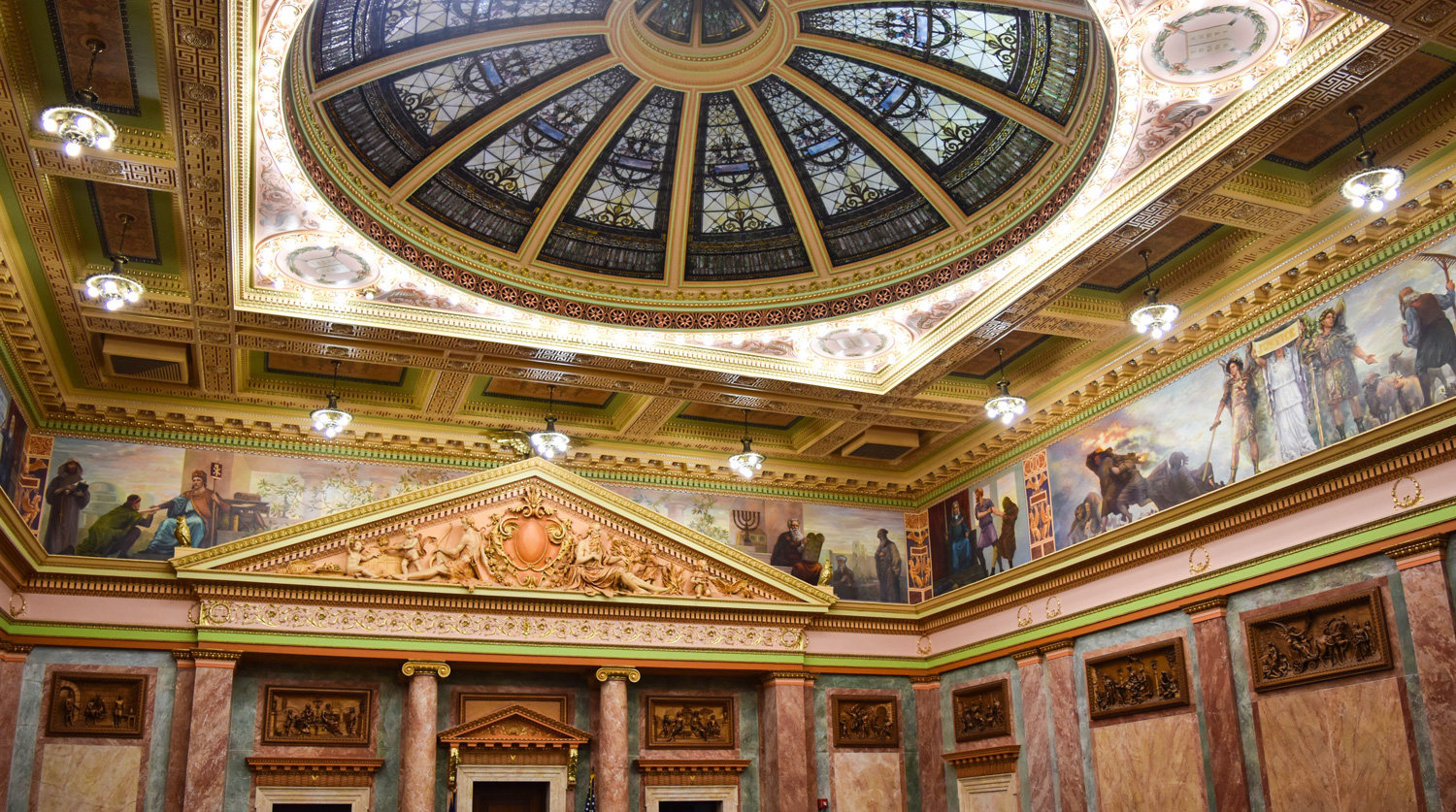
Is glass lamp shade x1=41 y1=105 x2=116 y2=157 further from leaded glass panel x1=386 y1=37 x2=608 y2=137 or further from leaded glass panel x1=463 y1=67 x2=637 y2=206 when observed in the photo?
leaded glass panel x1=463 y1=67 x2=637 y2=206

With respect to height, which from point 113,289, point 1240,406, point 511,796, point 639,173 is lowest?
point 511,796

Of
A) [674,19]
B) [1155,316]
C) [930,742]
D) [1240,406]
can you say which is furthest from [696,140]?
[930,742]

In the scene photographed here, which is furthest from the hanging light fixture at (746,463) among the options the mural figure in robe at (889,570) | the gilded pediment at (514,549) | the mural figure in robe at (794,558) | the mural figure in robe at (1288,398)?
the mural figure in robe at (1288,398)

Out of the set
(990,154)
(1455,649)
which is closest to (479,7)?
(990,154)

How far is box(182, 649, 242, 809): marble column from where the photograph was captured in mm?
16500

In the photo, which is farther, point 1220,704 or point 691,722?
point 691,722

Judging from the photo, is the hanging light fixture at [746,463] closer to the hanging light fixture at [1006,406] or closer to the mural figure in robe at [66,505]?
the hanging light fixture at [1006,406]

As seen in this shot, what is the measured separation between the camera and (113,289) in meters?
13.1

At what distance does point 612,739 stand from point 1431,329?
43.4 feet

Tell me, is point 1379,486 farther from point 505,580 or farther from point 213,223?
point 213,223

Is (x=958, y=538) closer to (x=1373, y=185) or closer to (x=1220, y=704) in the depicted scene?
(x=1220, y=704)

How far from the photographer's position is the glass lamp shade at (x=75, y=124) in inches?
398

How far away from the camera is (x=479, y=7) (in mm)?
15414

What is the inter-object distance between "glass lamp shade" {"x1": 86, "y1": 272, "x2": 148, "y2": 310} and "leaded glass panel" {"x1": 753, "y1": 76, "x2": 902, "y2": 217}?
9.09 m
